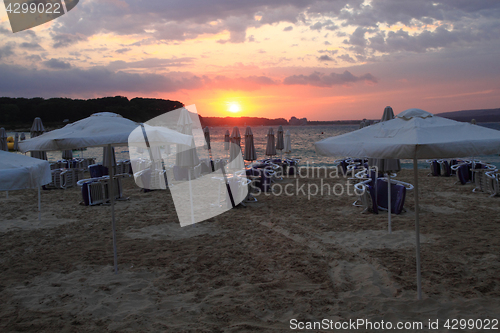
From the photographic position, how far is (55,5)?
16.6ft

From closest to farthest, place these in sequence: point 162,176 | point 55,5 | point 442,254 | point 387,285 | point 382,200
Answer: point 387,285 → point 442,254 → point 55,5 → point 382,200 → point 162,176

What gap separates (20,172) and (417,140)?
3376 millimetres

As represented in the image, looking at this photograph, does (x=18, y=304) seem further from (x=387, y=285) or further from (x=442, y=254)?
(x=442, y=254)

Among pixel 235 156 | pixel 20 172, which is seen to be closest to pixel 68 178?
pixel 235 156

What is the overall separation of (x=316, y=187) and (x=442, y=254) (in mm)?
6144

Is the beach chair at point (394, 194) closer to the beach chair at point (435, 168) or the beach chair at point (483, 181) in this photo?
the beach chair at point (483, 181)

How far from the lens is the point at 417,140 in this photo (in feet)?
8.72

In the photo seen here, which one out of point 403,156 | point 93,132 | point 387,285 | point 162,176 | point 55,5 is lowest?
point 387,285

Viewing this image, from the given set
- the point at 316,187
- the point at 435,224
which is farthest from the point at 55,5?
the point at 316,187

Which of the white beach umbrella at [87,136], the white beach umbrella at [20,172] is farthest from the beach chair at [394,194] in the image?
the white beach umbrella at [20,172]

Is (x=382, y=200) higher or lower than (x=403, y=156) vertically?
lower

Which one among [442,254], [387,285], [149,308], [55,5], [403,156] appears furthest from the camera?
[55,5]

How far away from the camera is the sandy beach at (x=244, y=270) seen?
125 inches

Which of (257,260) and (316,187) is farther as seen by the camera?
(316,187)
